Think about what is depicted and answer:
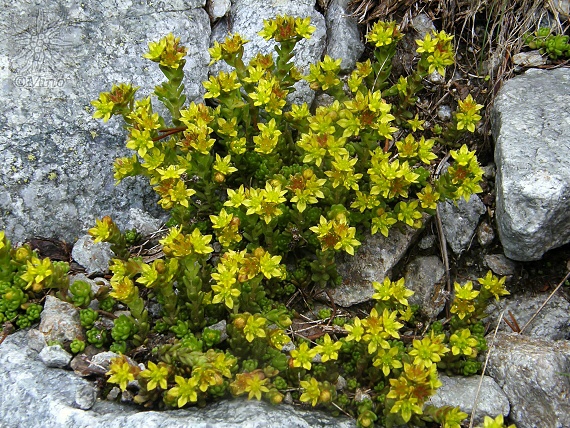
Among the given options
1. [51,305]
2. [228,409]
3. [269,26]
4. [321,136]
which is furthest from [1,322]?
[269,26]

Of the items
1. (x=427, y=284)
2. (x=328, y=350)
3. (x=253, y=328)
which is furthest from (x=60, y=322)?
(x=427, y=284)

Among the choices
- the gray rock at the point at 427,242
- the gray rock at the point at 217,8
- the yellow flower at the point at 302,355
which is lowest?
the gray rock at the point at 427,242

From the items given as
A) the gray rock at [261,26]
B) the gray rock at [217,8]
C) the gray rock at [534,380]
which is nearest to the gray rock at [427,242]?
the gray rock at [534,380]

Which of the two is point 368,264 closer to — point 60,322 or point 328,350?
point 328,350

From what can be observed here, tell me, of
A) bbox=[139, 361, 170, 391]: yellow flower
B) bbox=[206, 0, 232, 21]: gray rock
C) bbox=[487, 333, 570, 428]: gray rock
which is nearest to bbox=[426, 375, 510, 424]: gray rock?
bbox=[487, 333, 570, 428]: gray rock

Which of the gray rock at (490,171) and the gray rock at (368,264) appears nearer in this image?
the gray rock at (368,264)

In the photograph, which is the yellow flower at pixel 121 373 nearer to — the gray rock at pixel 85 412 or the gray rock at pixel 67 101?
the gray rock at pixel 85 412
